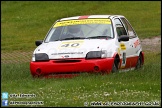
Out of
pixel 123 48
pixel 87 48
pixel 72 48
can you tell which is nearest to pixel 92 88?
pixel 87 48

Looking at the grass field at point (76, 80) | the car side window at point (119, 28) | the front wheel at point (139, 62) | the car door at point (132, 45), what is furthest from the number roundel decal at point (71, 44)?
the front wheel at point (139, 62)

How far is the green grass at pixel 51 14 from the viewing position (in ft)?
95.5

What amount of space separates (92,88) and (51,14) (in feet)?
88.8

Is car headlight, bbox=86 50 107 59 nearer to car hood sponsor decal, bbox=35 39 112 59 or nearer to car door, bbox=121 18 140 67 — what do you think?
car hood sponsor decal, bbox=35 39 112 59

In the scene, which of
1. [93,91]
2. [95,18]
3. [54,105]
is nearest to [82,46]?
[95,18]

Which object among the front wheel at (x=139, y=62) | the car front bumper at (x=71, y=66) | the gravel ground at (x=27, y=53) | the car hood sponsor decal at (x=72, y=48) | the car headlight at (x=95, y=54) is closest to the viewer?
the car front bumper at (x=71, y=66)

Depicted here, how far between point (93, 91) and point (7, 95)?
1451mm

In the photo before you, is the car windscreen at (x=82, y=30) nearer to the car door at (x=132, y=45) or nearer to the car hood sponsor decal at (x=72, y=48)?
the car hood sponsor decal at (x=72, y=48)

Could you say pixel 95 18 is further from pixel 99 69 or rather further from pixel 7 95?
pixel 7 95

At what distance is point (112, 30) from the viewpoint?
13.3 m

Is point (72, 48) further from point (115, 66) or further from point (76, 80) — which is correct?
point (76, 80)

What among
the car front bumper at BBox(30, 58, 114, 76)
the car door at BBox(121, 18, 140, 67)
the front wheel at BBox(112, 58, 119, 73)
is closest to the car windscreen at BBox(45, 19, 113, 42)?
the front wheel at BBox(112, 58, 119, 73)

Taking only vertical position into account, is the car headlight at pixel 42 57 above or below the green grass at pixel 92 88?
above

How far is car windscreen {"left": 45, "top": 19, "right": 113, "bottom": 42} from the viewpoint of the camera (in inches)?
520
